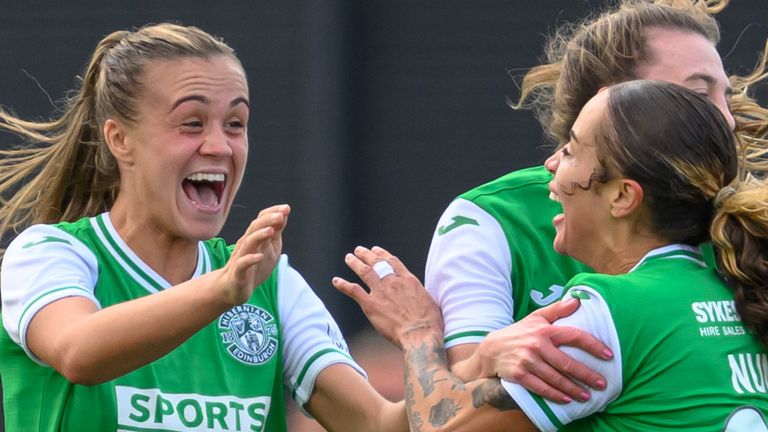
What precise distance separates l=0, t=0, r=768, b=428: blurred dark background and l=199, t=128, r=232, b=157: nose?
1829 mm

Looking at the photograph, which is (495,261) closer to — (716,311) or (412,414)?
(412,414)

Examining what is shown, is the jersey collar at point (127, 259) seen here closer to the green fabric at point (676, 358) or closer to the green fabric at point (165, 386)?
the green fabric at point (165, 386)

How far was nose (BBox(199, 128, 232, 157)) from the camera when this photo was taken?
2619 mm

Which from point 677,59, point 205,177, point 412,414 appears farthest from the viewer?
point 205,177

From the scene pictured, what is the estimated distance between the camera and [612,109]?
2.18m

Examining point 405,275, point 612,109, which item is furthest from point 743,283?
point 405,275

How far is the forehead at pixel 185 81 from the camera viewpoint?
263 cm

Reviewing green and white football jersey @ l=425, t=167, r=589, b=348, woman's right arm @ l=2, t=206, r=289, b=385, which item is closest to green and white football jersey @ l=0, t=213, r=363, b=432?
woman's right arm @ l=2, t=206, r=289, b=385

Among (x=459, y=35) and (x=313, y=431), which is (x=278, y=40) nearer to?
(x=459, y=35)

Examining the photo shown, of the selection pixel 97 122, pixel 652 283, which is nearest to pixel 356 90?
pixel 97 122

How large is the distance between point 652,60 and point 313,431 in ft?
6.33

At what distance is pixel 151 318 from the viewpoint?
2.27m

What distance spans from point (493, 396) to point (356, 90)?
2.62 metres

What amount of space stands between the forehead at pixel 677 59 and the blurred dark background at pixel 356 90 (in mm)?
1885
